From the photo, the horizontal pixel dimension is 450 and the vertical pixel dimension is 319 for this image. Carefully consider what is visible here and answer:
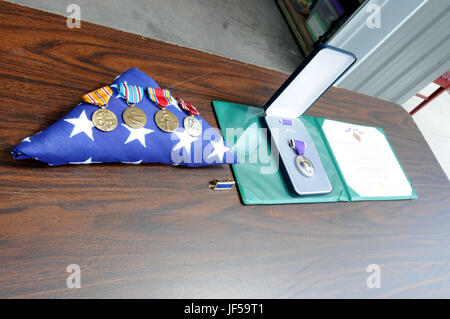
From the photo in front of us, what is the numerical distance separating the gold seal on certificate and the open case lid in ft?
0.49

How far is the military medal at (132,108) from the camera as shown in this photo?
1.75 ft

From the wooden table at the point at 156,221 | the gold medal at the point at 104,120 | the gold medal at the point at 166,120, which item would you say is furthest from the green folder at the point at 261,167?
the gold medal at the point at 104,120

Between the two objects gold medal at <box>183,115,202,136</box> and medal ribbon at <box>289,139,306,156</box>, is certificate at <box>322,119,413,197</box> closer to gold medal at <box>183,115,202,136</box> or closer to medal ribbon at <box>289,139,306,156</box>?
medal ribbon at <box>289,139,306,156</box>

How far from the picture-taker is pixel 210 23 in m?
2.27

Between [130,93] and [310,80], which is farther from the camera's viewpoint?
[310,80]

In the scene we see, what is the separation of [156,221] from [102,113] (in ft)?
0.72

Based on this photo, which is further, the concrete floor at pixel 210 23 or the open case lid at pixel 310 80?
the concrete floor at pixel 210 23

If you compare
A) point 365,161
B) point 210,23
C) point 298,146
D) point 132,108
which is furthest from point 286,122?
point 210,23

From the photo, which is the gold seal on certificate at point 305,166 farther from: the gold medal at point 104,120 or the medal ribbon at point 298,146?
the gold medal at point 104,120

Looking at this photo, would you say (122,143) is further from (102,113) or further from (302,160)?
(302,160)

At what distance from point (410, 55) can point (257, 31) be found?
1.20 meters

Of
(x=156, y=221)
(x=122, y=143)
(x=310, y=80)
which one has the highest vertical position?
(x=310, y=80)

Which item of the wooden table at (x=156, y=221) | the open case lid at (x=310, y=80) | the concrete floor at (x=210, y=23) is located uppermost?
the concrete floor at (x=210, y=23)

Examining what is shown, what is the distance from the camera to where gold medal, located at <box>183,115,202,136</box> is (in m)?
0.60
